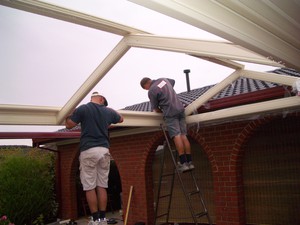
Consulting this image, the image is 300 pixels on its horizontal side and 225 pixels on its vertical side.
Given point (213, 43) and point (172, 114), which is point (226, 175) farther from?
point (213, 43)

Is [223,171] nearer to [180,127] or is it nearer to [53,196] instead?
[180,127]

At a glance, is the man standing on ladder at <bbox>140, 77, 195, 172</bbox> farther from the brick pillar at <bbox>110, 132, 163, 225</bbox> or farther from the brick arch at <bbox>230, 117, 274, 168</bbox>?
the brick pillar at <bbox>110, 132, 163, 225</bbox>

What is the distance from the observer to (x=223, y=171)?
6.82m

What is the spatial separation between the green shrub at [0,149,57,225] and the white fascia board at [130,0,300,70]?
9.36 meters

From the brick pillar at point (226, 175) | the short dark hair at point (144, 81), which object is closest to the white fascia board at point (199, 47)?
the short dark hair at point (144, 81)

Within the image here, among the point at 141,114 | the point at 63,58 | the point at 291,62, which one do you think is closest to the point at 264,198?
the point at 141,114

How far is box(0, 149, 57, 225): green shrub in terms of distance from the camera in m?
10.0

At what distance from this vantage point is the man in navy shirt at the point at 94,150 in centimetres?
372

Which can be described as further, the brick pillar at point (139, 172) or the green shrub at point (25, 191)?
the green shrub at point (25, 191)

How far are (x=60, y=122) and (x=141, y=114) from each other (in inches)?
46.9

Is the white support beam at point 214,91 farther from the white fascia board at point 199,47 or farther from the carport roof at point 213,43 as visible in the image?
the white fascia board at point 199,47

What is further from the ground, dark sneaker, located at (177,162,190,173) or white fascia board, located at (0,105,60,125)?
white fascia board, located at (0,105,60,125)

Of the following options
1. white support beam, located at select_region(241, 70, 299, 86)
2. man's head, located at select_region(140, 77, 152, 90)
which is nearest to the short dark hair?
man's head, located at select_region(140, 77, 152, 90)

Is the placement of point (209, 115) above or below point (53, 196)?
above
